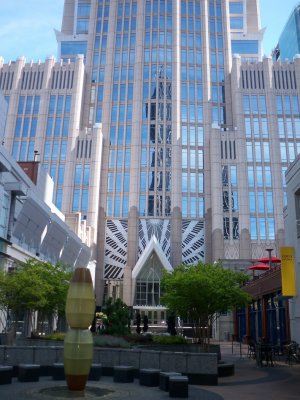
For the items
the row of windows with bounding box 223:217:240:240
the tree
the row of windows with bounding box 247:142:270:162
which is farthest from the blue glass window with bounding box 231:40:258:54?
the tree

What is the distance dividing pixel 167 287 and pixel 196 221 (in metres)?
46.3

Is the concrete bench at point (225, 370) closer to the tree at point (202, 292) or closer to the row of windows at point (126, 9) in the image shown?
the tree at point (202, 292)

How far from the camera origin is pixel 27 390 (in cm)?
1291

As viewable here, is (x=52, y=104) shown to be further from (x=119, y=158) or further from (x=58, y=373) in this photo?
(x=58, y=373)

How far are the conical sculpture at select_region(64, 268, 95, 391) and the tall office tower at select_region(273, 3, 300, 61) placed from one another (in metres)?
116

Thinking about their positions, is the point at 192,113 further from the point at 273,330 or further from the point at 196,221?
the point at 273,330

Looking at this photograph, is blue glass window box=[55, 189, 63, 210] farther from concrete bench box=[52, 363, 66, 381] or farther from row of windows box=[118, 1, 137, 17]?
concrete bench box=[52, 363, 66, 381]

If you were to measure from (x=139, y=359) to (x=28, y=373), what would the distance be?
16.3 ft

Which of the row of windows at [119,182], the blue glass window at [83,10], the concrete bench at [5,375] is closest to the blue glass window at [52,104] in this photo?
the row of windows at [119,182]

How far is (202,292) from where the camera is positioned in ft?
83.4

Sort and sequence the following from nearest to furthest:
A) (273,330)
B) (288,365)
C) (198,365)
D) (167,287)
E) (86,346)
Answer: (86,346)
(198,365)
(288,365)
(167,287)
(273,330)

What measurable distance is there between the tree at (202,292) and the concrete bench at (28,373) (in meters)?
12.2

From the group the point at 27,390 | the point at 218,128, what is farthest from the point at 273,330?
the point at 218,128

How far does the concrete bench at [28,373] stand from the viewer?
14906 millimetres
